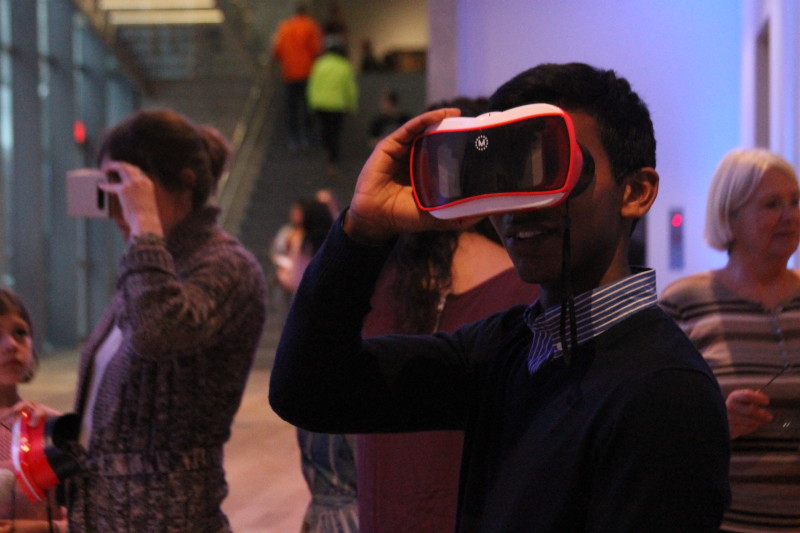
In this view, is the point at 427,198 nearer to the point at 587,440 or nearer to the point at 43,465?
the point at 587,440

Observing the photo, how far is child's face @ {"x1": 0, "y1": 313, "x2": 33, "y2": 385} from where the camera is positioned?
7.73ft

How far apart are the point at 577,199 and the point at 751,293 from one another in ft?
5.41

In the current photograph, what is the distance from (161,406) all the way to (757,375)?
1.52 metres

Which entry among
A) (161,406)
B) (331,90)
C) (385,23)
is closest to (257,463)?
(161,406)

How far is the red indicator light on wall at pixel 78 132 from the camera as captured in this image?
46.0 ft

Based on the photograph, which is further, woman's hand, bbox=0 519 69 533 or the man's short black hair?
woman's hand, bbox=0 519 69 533

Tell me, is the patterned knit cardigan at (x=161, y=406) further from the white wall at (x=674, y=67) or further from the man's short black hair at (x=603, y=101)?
the white wall at (x=674, y=67)

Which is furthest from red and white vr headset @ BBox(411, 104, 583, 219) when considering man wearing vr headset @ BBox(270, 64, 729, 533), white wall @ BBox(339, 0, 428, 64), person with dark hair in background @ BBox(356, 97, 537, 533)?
white wall @ BBox(339, 0, 428, 64)

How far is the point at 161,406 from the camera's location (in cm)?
226

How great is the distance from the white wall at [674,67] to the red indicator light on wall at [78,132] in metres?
9.29

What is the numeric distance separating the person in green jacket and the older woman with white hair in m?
10.8

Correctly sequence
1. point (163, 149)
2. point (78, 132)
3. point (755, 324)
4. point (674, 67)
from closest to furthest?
1. point (163, 149)
2. point (755, 324)
3. point (674, 67)
4. point (78, 132)

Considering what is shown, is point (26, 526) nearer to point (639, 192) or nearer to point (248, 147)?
point (639, 192)

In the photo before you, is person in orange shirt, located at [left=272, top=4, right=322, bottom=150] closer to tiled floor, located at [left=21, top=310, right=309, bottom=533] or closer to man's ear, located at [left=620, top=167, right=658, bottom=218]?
tiled floor, located at [left=21, top=310, right=309, bottom=533]
